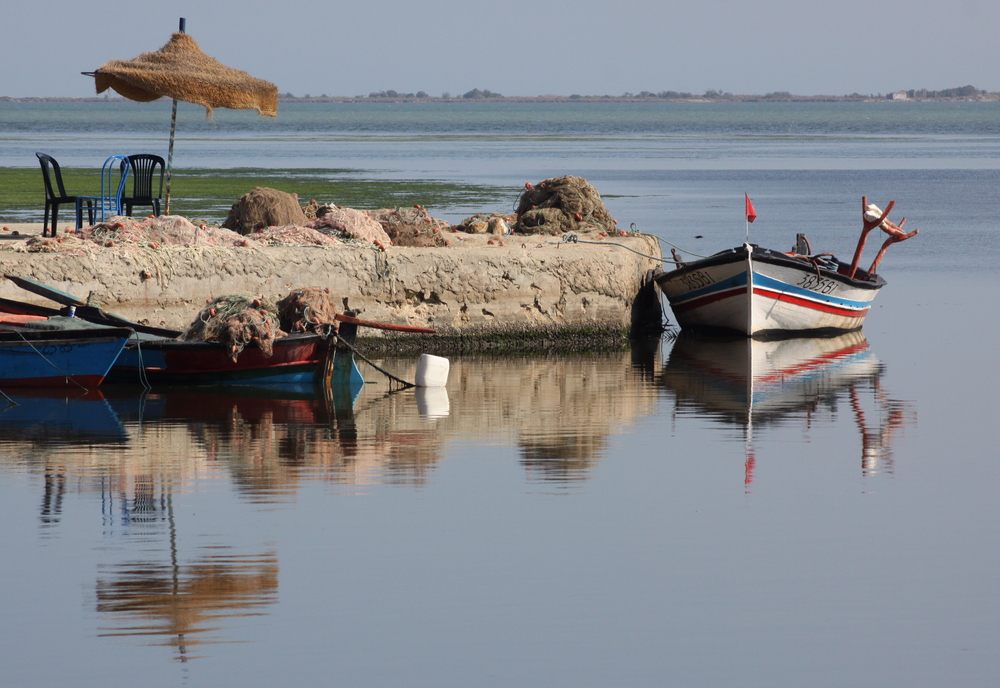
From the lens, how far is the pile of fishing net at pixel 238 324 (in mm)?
11328

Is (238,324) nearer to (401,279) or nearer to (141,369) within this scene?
(141,369)

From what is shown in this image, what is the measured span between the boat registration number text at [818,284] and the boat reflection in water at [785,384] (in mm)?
574

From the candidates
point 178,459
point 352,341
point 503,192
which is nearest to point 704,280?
point 352,341

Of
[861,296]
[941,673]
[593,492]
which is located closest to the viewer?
[941,673]

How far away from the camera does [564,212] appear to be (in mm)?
15680

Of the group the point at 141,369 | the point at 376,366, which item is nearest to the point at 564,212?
the point at 376,366

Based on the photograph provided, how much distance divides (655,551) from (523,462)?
2.13 meters

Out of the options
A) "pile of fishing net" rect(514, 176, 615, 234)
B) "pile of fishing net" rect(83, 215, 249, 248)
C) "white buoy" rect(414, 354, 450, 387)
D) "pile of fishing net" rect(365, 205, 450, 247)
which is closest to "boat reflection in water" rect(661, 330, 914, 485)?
"pile of fishing net" rect(514, 176, 615, 234)

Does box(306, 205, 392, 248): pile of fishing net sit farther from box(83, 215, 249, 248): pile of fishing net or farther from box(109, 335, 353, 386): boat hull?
box(109, 335, 353, 386): boat hull

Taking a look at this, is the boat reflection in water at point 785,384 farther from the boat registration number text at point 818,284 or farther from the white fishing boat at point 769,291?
the boat registration number text at point 818,284

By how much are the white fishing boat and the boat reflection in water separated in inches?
7.4

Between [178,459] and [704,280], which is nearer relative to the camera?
[178,459]

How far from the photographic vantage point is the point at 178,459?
29.9 feet

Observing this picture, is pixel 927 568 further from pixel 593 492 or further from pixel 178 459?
pixel 178 459
